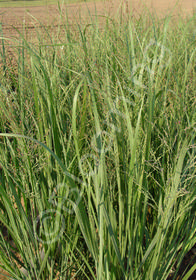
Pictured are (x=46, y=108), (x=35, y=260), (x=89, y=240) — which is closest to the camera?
(x=89, y=240)

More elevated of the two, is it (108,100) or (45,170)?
(108,100)

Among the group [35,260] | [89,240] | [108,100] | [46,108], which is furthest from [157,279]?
[46,108]

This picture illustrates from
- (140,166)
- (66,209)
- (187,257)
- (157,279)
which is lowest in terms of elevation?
(187,257)

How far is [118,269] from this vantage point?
67 cm

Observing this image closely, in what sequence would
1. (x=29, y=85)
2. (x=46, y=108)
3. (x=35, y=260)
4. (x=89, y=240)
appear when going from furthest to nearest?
(x=29, y=85) → (x=46, y=108) → (x=35, y=260) → (x=89, y=240)

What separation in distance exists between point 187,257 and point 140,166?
433mm

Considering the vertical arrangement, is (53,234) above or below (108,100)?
below

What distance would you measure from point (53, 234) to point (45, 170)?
0.19 metres

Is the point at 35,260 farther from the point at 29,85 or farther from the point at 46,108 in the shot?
the point at 29,85

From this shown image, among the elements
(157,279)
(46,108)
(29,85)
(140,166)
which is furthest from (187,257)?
(29,85)

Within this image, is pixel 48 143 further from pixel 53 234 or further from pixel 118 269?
pixel 118 269

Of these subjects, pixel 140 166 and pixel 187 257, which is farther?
pixel 187 257

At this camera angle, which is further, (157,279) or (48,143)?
(48,143)

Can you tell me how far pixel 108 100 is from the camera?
658mm
